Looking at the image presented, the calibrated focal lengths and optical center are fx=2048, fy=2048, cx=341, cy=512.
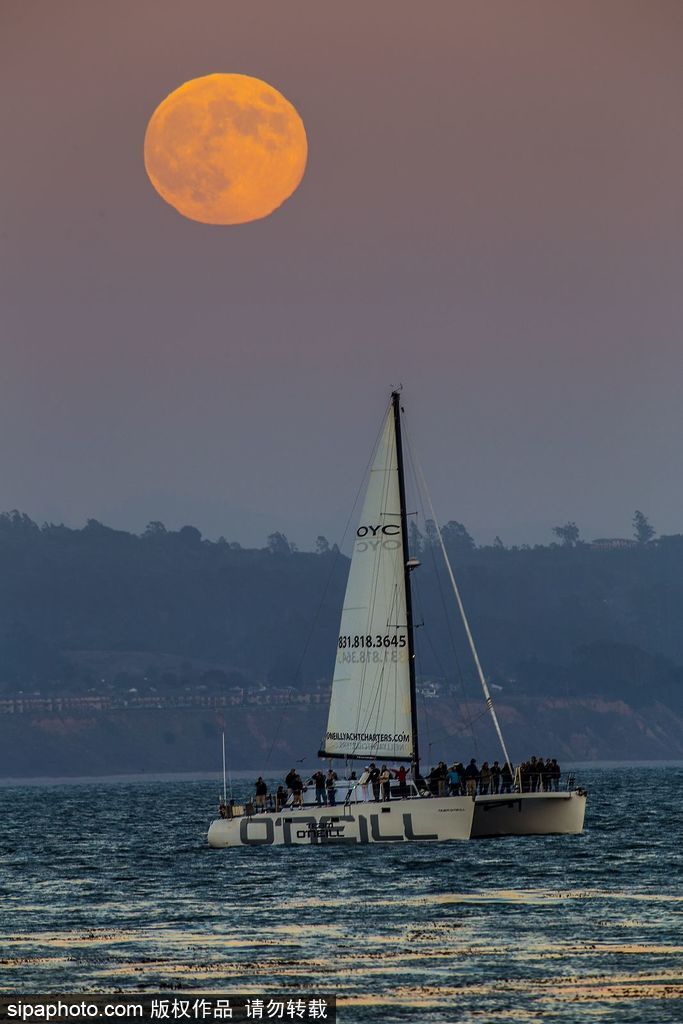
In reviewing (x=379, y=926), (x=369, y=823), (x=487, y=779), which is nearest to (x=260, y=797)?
(x=369, y=823)

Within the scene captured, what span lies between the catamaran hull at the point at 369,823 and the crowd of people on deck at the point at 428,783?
543 mm

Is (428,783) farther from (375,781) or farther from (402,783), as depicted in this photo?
(375,781)

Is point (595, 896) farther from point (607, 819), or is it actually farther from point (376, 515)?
point (607, 819)

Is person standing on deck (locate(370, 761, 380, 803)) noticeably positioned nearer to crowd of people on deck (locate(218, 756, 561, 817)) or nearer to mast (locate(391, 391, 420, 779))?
crowd of people on deck (locate(218, 756, 561, 817))

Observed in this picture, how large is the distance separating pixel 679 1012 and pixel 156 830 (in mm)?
74795

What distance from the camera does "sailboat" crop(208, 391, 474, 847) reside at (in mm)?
72188

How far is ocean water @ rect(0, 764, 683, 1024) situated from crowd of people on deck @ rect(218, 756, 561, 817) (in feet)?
6.35

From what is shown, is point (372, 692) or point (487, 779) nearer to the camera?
point (487, 779)

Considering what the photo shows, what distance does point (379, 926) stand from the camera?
4981 centimetres

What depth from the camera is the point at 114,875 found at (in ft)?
227

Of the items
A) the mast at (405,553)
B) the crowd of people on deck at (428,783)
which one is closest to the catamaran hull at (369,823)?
the crowd of people on deck at (428,783)

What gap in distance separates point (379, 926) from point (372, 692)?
25.2m

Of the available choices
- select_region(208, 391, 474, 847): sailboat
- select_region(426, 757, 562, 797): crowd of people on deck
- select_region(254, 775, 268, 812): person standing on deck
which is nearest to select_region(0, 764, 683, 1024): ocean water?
select_region(208, 391, 474, 847): sailboat

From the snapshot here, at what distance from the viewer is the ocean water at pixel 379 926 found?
3894cm
